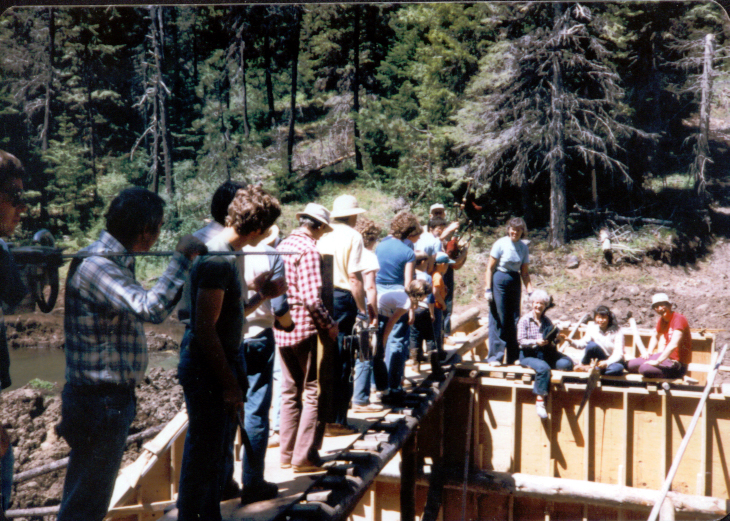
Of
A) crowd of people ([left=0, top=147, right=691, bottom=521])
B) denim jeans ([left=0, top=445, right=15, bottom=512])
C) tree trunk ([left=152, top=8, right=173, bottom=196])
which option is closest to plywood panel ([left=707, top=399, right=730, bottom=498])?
crowd of people ([left=0, top=147, right=691, bottom=521])

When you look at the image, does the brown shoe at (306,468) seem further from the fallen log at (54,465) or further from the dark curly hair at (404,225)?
the dark curly hair at (404,225)

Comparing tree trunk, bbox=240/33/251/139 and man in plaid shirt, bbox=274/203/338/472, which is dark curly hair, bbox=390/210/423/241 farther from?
tree trunk, bbox=240/33/251/139

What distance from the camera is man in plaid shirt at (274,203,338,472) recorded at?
7.10 feet

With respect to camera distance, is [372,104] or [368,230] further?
[368,230]

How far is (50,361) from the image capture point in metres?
1.73

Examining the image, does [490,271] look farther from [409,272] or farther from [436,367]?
[436,367]

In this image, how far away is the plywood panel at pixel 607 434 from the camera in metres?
3.65

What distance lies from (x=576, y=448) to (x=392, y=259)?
2.06 meters

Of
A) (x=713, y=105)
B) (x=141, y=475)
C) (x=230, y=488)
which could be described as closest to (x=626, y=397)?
(x=713, y=105)

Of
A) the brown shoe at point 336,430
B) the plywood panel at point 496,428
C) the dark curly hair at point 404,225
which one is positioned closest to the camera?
the brown shoe at point 336,430

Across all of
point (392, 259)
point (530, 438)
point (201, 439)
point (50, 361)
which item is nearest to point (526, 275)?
point (392, 259)

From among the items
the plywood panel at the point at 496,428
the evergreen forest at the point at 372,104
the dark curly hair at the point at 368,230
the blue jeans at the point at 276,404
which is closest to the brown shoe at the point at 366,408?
the blue jeans at the point at 276,404

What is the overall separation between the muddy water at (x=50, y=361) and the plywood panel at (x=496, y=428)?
3118 mm

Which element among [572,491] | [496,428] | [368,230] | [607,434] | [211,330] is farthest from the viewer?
[496,428]
